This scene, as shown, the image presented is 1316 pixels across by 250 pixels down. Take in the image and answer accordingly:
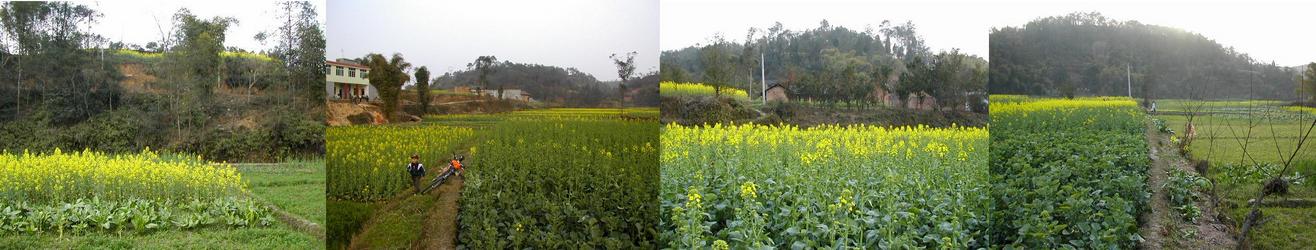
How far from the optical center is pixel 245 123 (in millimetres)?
7707

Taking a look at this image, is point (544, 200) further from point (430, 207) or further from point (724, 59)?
point (724, 59)

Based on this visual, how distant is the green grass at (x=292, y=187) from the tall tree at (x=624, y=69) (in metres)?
3.78

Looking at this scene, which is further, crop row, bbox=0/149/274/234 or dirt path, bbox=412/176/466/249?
crop row, bbox=0/149/274/234

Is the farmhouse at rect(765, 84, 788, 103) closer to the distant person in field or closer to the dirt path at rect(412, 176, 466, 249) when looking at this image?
the dirt path at rect(412, 176, 466, 249)

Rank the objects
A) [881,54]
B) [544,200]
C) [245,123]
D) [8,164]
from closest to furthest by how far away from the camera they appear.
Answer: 1. [544,200]
2. [881,54]
3. [8,164]
4. [245,123]

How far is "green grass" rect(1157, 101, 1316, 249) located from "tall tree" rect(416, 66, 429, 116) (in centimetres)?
468

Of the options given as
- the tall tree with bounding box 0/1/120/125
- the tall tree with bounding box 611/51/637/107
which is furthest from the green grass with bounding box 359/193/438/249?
the tall tree with bounding box 0/1/120/125

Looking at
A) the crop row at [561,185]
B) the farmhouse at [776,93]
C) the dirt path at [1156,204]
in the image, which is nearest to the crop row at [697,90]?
the farmhouse at [776,93]

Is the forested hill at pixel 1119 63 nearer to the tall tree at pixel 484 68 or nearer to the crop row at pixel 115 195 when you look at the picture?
the tall tree at pixel 484 68

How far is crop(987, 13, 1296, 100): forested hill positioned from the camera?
544 cm

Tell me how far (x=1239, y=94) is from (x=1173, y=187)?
725 mm

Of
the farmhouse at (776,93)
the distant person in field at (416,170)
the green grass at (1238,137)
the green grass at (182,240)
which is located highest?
the farmhouse at (776,93)

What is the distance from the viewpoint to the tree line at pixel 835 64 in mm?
5070

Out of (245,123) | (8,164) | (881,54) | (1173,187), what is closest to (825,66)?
(881,54)
